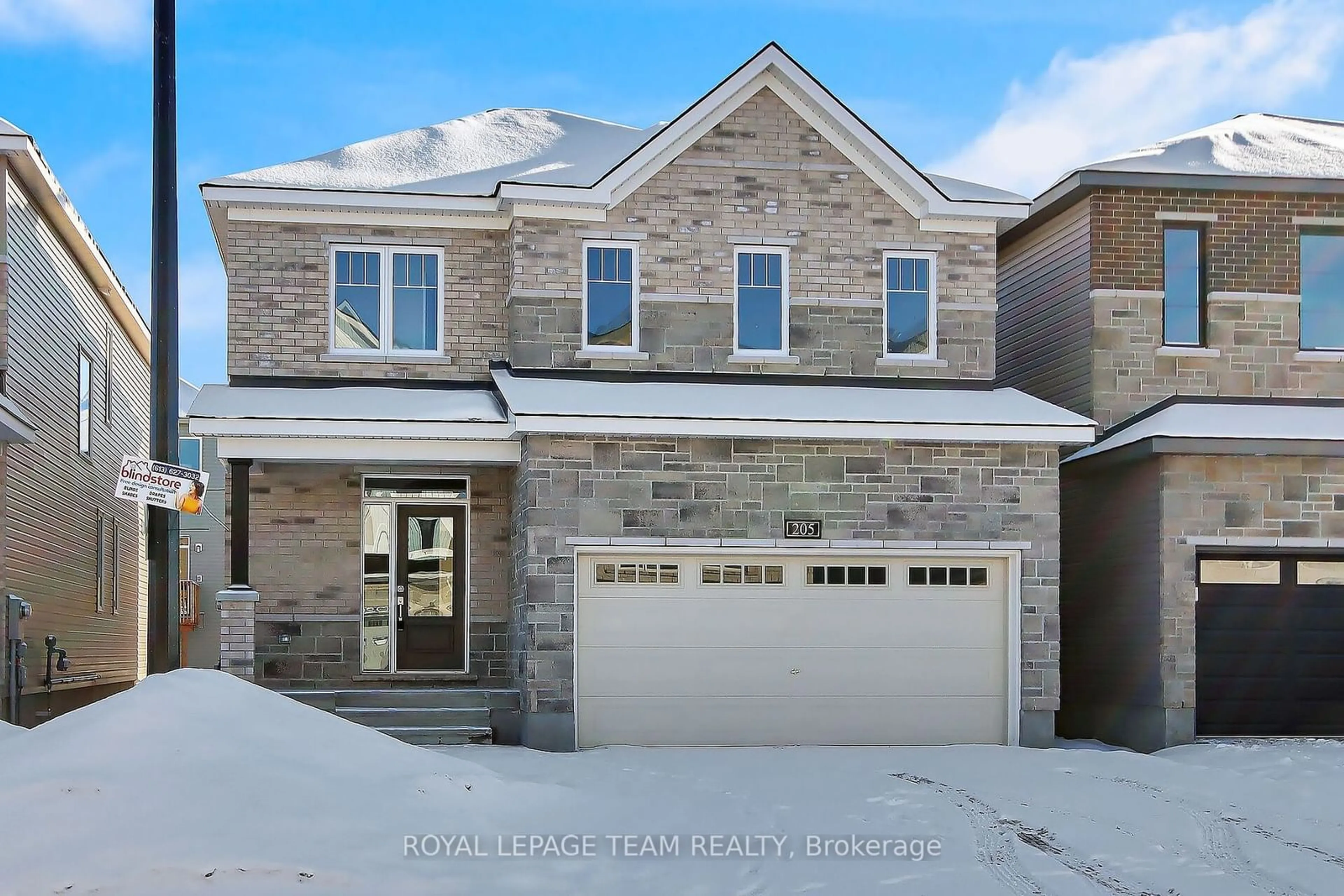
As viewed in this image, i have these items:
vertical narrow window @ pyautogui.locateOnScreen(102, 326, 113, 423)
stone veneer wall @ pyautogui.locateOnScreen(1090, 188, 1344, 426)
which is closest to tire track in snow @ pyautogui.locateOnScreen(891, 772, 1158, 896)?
stone veneer wall @ pyautogui.locateOnScreen(1090, 188, 1344, 426)

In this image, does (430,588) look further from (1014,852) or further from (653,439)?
(1014,852)

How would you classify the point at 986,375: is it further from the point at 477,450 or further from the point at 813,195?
the point at 477,450

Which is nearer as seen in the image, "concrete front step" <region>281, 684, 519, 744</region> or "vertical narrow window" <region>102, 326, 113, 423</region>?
"concrete front step" <region>281, 684, 519, 744</region>

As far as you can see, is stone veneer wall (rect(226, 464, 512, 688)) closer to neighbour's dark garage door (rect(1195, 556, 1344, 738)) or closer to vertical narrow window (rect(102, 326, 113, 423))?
vertical narrow window (rect(102, 326, 113, 423))

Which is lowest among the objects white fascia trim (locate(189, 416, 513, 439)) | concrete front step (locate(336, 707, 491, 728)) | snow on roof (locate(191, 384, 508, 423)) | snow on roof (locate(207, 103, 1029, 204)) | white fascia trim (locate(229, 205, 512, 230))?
concrete front step (locate(336, 707, 491, 728))

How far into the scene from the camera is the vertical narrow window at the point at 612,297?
15.9m

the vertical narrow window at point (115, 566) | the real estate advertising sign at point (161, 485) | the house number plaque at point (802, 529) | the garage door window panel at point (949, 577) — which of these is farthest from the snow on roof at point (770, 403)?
the vertical narrow window at point (115, 566)

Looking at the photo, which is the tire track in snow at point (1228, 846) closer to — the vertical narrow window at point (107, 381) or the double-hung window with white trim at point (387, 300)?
the double-hung window with white trim at point (387, 300)

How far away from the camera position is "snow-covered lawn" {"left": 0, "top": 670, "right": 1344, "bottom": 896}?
6969mm

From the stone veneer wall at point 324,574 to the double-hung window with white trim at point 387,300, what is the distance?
150 centimetres

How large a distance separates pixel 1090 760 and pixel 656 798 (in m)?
4.95

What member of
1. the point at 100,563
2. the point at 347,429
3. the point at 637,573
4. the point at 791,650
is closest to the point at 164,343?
the point at 347,429

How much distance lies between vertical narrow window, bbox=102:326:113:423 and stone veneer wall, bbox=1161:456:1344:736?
16.0 meters

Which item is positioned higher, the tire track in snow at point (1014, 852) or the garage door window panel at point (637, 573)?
the garage door window panel at point (637, 573)
